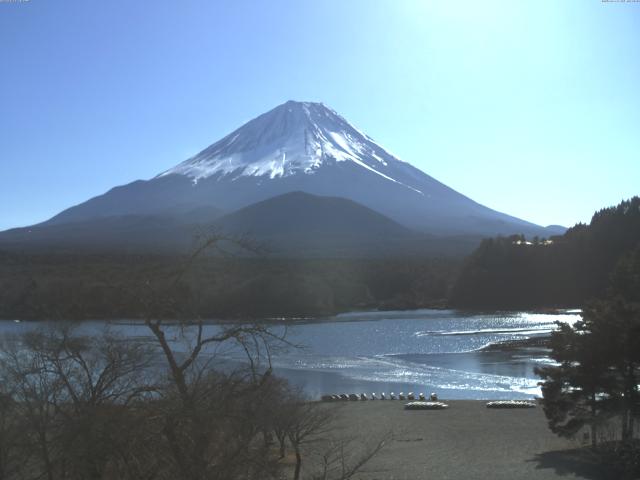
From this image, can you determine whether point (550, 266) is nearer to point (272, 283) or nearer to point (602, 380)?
point (272, 283)

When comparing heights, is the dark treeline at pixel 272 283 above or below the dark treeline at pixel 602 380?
above

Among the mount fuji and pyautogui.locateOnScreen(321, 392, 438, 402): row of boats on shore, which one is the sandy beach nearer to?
pyautogui.locateOnScreen(321, 392, 438, 402): row of boats on shore

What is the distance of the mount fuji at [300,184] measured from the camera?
97812 mm

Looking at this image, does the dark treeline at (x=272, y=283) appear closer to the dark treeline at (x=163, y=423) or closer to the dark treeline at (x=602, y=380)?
the dark treeline at (x=163, y=423)

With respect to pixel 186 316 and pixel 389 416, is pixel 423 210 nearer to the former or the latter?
pixel 389 416

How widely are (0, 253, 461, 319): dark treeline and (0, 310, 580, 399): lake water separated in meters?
1.70

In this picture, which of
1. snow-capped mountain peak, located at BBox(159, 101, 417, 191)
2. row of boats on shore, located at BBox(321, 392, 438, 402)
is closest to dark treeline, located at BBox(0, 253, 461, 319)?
row of boats on shore, located at BBox(321, 392, 438, 402)

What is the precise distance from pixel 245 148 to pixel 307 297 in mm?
74907

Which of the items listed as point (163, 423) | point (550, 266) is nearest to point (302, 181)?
point (550, 266)

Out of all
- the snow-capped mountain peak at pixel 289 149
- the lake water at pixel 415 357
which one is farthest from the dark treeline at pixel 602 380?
the snow-capped mountain peak at pixel 289 149

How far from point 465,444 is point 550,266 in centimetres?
4649

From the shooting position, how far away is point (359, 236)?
8656cm

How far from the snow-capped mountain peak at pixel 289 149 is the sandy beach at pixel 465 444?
95934mm

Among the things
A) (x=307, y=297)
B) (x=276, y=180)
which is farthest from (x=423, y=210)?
(x=307, y=297)
